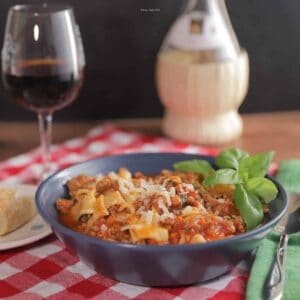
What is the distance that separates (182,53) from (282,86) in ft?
1.39

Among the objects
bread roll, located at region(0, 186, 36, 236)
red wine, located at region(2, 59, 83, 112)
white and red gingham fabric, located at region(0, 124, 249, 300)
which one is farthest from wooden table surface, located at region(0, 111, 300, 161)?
white and red gingham fabric, located at region(0, 124, 249, 300)

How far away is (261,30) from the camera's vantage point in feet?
6.69

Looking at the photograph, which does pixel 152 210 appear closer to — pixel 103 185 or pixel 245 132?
pixel 103 185

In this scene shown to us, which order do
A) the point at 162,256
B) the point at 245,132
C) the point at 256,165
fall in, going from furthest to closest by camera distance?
the point at 245,132, the point at 256,165, the point at 162,256

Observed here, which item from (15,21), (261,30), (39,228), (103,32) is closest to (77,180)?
(39,228)

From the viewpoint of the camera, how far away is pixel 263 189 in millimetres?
1134

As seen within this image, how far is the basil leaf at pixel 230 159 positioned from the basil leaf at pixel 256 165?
15 millimetres

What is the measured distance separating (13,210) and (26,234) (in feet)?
0.16

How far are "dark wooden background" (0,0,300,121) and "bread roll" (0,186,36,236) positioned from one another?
0.83 metres

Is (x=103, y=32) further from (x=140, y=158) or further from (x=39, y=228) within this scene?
(x=39, y=228)

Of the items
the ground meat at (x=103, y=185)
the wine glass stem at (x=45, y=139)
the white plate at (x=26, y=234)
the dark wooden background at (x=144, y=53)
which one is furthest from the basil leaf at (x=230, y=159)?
the dark wooden background at (x=144, y=53)

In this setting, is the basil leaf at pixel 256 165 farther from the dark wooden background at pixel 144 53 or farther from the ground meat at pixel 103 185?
the dark wooden background at pixel 144 53

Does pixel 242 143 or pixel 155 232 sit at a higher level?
pixel 155 232

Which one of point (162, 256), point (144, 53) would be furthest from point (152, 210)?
point (144, 53)
